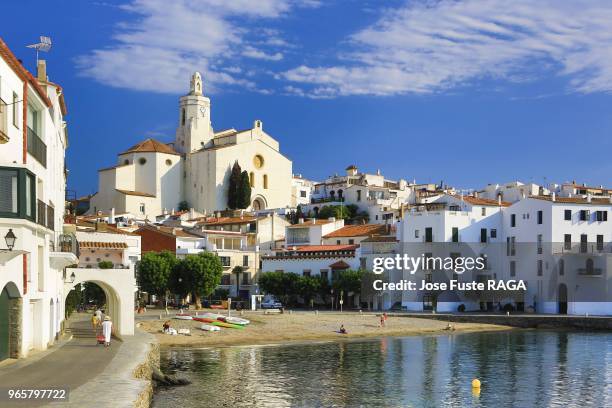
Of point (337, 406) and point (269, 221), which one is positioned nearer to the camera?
point (337, 406)

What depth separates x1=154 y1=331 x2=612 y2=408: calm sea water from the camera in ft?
102

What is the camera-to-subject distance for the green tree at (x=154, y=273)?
70500 mm

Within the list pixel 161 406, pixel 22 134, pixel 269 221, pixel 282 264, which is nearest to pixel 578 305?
pixel 282 264

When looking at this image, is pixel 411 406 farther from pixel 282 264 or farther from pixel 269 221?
pixel 269 221

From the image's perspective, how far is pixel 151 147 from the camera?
440 feet

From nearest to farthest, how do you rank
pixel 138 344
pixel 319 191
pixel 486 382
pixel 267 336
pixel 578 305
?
pixel 138 344, pixel 486 382, pixel 267 336, pixel 578 305, pixel 319 191

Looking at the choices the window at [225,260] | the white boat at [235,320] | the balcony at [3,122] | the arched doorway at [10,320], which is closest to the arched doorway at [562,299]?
the white boat at [235,320]

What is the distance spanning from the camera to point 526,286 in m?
77.4

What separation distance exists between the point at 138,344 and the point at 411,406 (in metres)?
11.1

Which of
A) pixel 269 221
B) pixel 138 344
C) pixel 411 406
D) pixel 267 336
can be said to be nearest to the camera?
pixel 411 406

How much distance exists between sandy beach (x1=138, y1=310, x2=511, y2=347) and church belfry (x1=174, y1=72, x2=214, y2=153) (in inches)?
2842

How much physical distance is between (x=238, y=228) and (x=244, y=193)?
92.3 ft

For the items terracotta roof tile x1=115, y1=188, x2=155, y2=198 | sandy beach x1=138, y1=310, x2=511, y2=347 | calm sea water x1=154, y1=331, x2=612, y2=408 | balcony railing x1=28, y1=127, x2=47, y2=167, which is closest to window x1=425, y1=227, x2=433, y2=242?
sandy beach x1=138, y1=310, x2=511, y2=347

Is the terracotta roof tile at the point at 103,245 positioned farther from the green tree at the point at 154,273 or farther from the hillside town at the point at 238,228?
the green tree at the point at 154,273
